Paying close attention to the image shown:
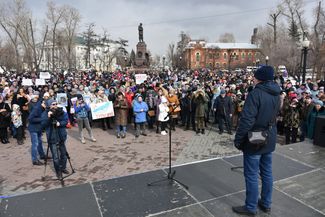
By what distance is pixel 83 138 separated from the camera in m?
9.40

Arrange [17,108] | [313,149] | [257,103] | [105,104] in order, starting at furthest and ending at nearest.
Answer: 1. [105,104]
2. [17,108]
3. [313,149]
4. [257,103]

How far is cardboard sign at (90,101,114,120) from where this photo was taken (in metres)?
10.4

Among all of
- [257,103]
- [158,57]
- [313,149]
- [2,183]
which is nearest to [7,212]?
[2,183]

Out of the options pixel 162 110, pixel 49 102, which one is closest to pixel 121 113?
pixel 162 110

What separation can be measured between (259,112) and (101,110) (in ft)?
27.0

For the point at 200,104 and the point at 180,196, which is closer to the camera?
the point at 180,196

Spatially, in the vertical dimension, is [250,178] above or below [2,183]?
above

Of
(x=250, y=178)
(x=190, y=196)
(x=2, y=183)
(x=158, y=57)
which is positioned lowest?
(x=2, y=183)

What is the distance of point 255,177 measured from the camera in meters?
3.35

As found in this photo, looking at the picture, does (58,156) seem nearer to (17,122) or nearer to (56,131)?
(56,131)

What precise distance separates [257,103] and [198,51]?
98730mm

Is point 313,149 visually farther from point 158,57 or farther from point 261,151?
point 158,57

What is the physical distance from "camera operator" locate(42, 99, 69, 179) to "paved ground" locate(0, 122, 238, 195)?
45 cm

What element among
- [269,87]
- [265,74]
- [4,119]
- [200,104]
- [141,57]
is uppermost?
[141,57]
